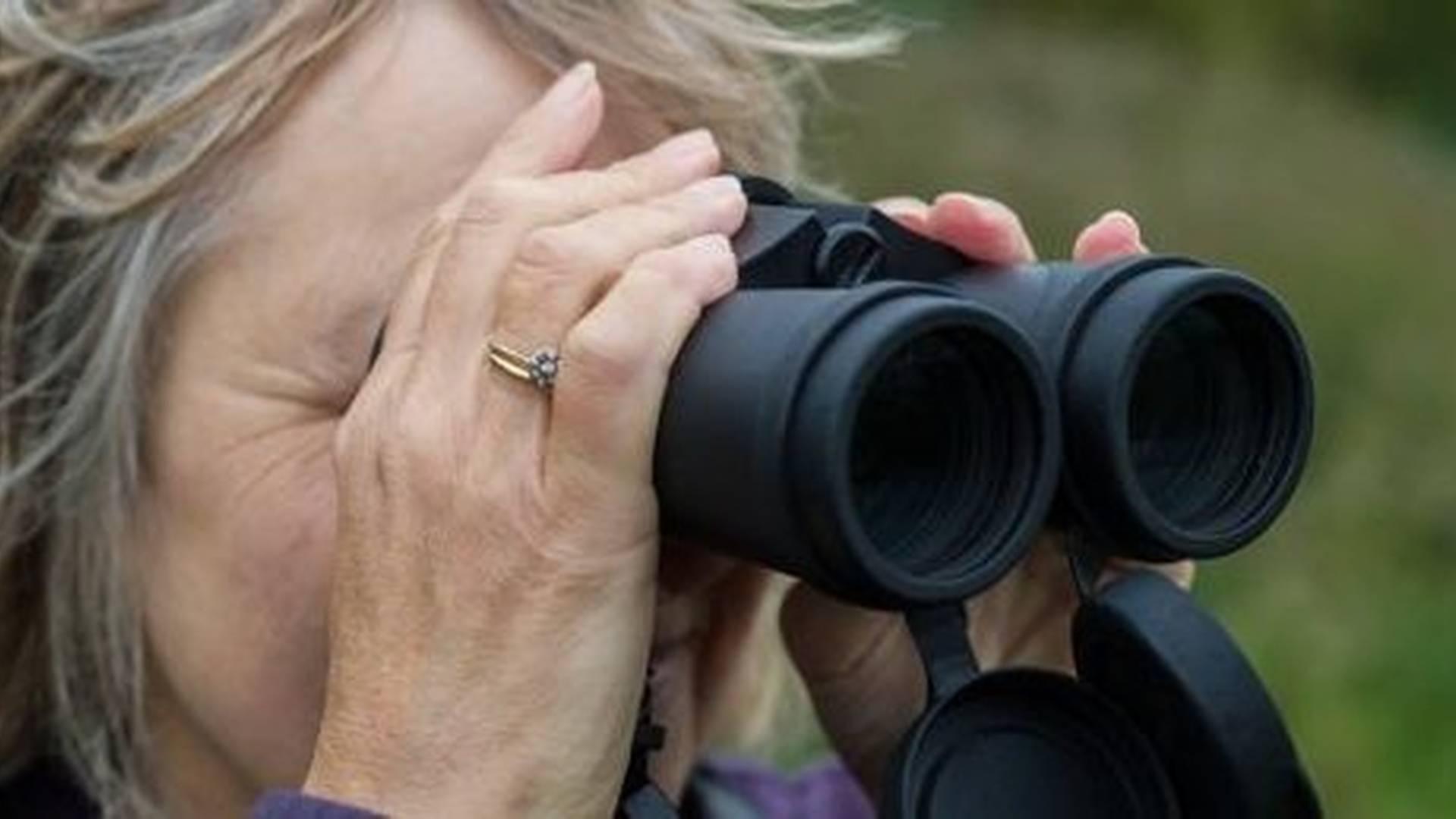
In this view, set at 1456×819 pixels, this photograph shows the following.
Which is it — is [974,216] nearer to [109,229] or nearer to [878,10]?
[109,229]

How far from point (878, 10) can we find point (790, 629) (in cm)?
53

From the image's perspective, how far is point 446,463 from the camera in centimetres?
172

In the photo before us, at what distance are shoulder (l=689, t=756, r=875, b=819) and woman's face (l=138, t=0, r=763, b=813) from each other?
380 millimetres

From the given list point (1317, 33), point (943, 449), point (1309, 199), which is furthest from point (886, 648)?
point (1317, 33)

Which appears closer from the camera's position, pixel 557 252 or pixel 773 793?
pixel 557 252

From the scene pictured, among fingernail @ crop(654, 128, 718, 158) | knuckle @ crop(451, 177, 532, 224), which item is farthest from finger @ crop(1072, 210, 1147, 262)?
knuckle @ crop(451, 177, 532, 224)

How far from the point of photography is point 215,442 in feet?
6.30

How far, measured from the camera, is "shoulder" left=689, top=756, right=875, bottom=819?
7.59 ft

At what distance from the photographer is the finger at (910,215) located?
1868 millimetres

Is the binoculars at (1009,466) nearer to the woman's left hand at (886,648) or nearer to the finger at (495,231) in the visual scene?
the finger at (495,231)

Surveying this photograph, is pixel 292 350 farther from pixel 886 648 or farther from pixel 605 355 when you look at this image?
pixel 886 648

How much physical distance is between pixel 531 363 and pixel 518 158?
174mm

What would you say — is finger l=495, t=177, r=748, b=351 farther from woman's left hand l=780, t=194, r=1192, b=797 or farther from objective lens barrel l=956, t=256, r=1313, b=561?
woman's left hand l=780, t=194, r=1192, b=797

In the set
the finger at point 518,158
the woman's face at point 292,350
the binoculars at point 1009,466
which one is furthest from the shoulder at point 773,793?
the finger at point 518,158
